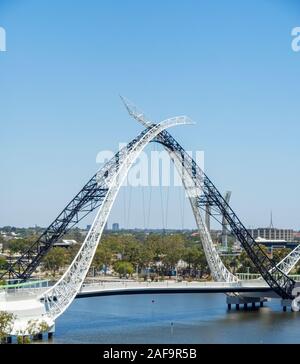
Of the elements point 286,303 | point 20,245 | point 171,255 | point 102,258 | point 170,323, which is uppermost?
point 20,245

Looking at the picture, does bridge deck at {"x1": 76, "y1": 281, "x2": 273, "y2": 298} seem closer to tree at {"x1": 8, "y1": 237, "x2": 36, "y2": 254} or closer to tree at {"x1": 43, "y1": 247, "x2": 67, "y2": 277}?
tree at {"x1": 43, "y1": 247, "x2": 67, "y2": 277}

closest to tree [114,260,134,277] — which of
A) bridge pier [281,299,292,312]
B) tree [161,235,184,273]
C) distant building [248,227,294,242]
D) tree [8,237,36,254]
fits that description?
tree [161,235,184,273]

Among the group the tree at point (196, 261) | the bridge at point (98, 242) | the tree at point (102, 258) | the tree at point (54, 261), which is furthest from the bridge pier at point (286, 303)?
the tree at point (54, 261)

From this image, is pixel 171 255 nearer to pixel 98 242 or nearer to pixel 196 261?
pixel 196 261

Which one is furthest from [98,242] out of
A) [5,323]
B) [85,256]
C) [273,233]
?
[273,233]

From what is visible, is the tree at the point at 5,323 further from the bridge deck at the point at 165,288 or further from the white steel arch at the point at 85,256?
the bridge deck at the point at 165,288
